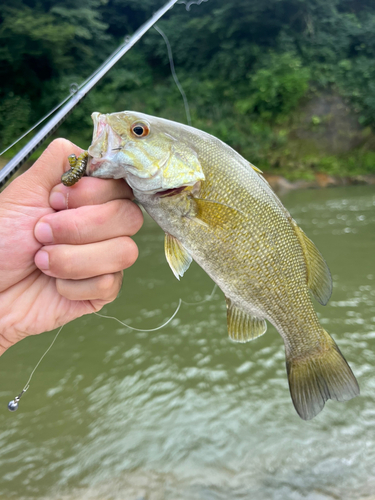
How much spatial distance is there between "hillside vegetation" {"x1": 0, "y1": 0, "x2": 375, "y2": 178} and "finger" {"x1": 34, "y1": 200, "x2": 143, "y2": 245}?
16814mm

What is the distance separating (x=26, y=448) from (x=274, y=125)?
68.1 ft

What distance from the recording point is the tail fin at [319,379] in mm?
1543

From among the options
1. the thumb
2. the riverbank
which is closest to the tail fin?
the thumb

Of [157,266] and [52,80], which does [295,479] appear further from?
[52,80]

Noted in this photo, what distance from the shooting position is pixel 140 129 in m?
1.42

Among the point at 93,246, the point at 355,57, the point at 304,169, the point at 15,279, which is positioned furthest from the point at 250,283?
the point at 355,57

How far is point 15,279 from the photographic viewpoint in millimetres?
1585

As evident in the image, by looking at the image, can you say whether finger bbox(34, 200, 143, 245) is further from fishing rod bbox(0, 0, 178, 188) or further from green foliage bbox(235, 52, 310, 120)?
green foliage bbox(235, 52, 310, 120)

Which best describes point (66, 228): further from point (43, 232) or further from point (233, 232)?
point (233, 232)

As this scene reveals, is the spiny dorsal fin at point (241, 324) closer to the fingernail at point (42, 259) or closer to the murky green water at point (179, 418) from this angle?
the fingernail at point (42, 259)

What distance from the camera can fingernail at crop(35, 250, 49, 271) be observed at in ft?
4.70

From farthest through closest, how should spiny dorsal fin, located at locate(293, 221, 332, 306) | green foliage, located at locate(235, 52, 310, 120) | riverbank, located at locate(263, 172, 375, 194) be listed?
1. green foliage, located at locate(235, 52, 310, 120)
2. riverbank, located at locate(263, 172, 375, 194)
3. spiny dorsal fin, located at locate(293, 221, 332, 306)

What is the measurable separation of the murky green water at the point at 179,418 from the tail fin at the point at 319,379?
6.23 feet

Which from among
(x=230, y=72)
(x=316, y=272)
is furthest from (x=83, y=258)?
(x=230, y=72)
